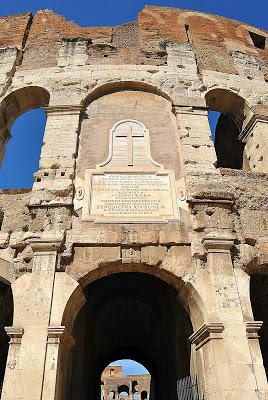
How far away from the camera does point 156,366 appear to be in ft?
36.9

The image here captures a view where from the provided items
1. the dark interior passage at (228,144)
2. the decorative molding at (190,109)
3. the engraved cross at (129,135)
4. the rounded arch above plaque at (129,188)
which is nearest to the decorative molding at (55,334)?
the rounded arch above plaque at (129,188)

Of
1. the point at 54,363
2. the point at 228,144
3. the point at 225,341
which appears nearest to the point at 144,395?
the point at 228,144

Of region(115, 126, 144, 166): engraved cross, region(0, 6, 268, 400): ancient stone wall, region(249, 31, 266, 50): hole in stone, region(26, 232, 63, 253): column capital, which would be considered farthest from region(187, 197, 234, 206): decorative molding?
region(249, 31, 266, 50): hole in stone

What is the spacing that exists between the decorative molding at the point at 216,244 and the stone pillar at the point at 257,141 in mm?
2812

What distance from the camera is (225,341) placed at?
5.14 meters

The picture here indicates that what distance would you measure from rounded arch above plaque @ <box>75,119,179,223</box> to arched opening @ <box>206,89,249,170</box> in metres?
2.37

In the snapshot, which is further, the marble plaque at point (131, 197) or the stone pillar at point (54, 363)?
the marble plaque at point (131, 197)

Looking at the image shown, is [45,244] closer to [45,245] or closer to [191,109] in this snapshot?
[45,245]

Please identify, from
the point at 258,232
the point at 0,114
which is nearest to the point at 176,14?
the point at 0,114

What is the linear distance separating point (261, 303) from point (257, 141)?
392 centimetres

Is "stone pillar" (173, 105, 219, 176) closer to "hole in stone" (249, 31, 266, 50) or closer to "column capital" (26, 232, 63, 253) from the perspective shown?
"column capital" (26, 232, 63, 253)

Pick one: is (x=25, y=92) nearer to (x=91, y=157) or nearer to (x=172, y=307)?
(x=91, y=157)

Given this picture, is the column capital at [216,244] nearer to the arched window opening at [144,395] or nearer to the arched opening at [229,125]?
the arched opening at [229,125]

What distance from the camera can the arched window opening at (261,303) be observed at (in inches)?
320
